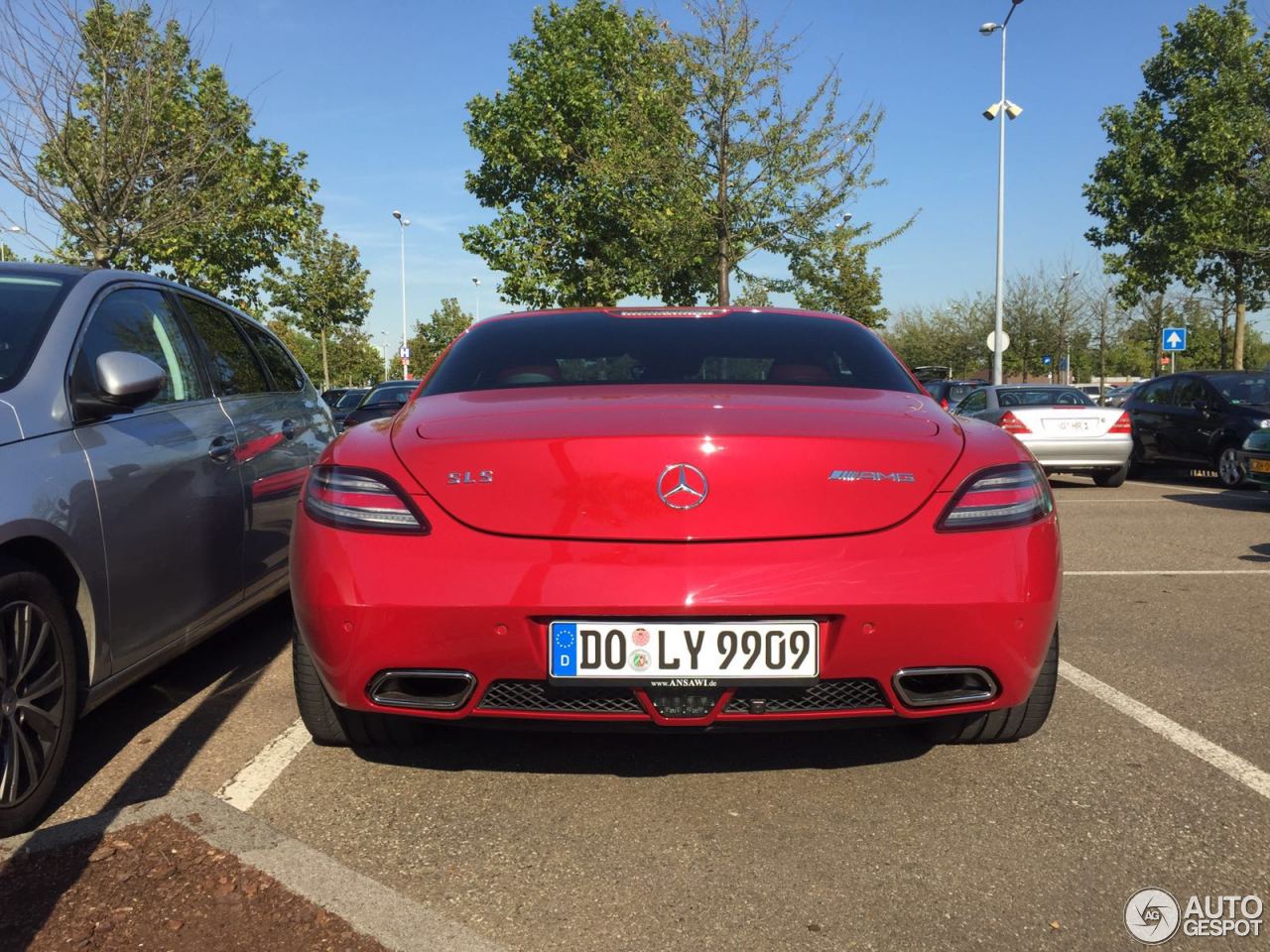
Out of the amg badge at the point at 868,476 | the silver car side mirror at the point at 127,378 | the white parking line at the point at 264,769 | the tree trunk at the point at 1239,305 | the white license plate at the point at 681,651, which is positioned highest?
the tree trunk at the point at 1239,305

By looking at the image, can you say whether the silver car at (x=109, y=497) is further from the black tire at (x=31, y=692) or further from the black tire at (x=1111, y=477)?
the black tire at (x=1111, y=477)

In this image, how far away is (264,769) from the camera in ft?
10.0

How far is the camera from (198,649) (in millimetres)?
4566

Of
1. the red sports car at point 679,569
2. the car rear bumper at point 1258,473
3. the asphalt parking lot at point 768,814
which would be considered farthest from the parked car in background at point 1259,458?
the red sports car at point 679,569

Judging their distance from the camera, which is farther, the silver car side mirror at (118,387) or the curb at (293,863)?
the silver car side mirror at (118,387)

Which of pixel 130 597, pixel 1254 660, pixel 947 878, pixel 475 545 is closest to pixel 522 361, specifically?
pixel 475 545

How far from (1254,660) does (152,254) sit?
2000 cm

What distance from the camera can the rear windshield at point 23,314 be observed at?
9.61ft

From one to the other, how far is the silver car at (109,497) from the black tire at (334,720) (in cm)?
53

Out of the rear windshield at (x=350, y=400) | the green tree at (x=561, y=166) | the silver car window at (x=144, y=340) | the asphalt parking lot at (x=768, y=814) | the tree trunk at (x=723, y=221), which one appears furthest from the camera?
the green tree at (x=561, y=166)

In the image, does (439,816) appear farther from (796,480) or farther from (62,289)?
(62,289)

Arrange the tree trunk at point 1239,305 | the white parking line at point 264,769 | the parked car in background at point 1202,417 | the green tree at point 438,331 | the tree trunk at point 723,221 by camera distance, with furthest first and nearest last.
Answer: the green tree at point 438,331, the tree trunk at point 1239,305, the tree trunk at point 723,221, the parked car in background at point 1202,417, the white parking line at point 264,769

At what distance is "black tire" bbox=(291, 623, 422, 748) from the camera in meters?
2.96

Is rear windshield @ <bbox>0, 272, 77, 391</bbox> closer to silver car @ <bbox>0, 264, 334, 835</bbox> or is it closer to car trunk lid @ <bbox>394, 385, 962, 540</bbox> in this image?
silver car @ <bbox>0, 264, 334, 835</bbox>
